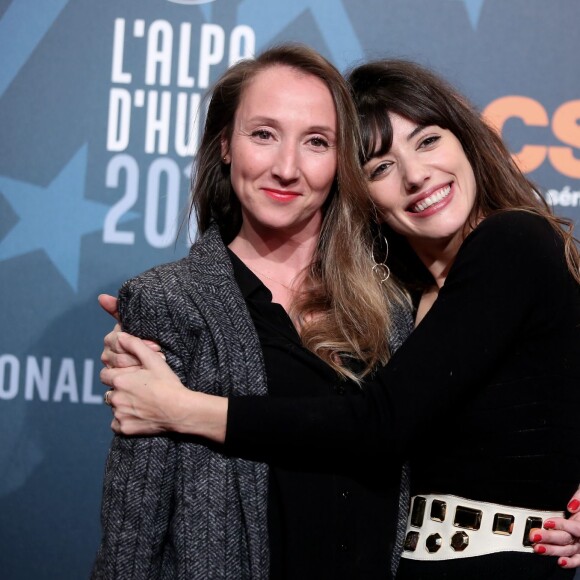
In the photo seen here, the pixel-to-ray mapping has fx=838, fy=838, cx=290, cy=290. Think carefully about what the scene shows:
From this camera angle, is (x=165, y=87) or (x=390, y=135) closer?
(x=390, y=135)

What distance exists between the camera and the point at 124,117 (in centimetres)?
245


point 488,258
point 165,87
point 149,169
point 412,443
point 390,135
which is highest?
point 165,87

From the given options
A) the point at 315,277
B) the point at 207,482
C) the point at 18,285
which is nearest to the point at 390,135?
the point at 315,277

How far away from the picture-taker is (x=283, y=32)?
8.03 ft

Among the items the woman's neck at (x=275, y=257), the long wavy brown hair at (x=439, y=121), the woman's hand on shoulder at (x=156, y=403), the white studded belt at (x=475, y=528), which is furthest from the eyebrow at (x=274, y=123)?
the white studded belt at (x=475, y=528)

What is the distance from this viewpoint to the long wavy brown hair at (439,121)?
1720 millimetres

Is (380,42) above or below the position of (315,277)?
above

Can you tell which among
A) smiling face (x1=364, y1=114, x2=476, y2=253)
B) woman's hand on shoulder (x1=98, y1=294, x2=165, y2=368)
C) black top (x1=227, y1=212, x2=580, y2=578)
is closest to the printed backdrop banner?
smiling face (x1=364, y1=114, x2=476, y2=253)

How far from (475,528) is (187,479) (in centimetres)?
52

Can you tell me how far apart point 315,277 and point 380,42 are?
1027 millimetres

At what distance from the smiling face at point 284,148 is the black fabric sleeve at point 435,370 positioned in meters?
0.34

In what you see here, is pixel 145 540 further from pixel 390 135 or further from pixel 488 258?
pixel 390 135

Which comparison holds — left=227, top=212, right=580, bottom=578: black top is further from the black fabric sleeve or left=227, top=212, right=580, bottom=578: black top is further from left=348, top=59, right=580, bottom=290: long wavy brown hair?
left=348, top=59, right=580, bottom=290: long wavy brown hair

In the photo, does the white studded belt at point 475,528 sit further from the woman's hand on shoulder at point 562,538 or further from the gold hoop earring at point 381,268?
the gold hoop earring at point 381,268
